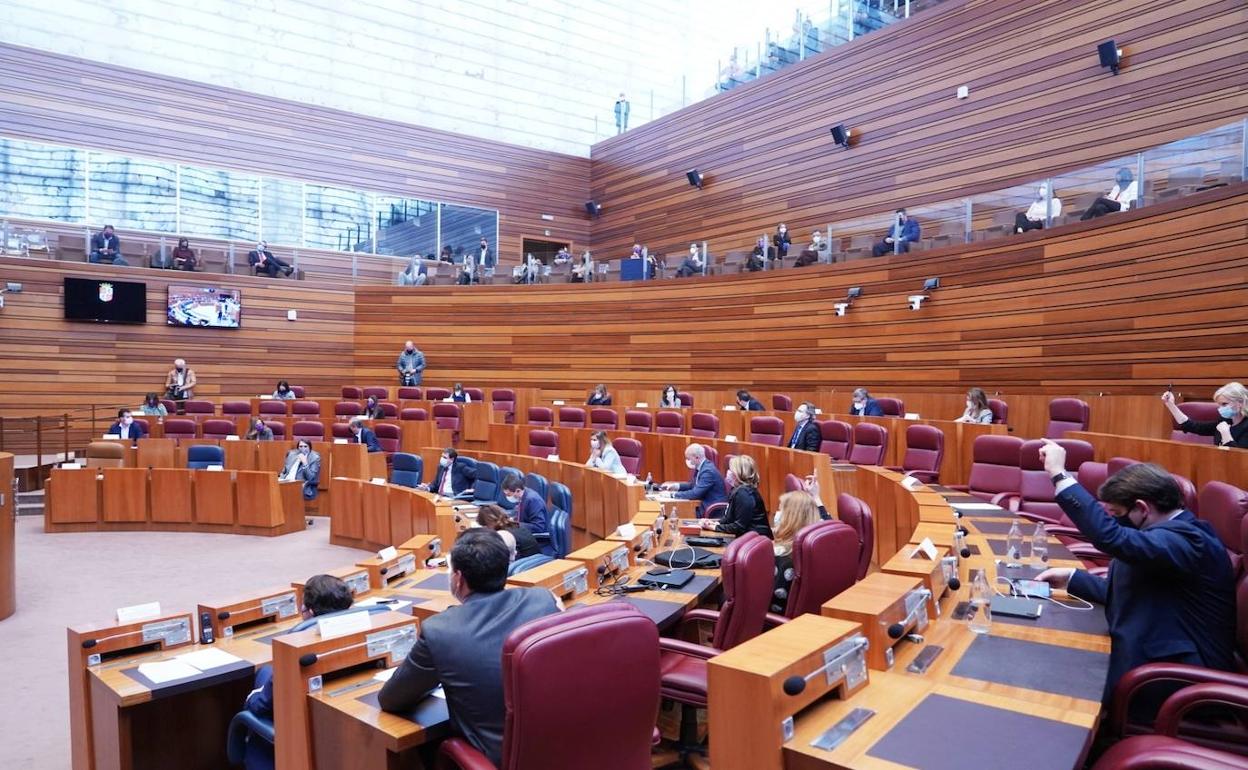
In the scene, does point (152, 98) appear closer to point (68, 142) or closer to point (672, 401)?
point (68, 142)

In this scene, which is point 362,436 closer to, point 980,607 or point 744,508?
point 744,508

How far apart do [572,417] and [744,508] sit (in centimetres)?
599

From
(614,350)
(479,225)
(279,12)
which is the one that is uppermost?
(279,12)

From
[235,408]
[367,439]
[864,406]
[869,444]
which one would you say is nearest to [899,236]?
[864,406]

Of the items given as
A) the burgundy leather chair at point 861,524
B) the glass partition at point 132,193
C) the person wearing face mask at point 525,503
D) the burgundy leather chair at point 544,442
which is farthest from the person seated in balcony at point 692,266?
the burgundy leather chair at point 861,524

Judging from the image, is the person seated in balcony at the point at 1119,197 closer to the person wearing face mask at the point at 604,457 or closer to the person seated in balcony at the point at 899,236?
the person seated in balcony at the point at 899,236

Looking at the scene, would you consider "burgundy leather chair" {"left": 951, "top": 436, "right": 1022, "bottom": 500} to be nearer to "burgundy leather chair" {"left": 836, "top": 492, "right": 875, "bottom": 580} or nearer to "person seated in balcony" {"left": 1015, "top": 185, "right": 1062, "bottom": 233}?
"burgundy leather chair" {"left": 836, "top": 492, "right": 875, "bottom": 580}

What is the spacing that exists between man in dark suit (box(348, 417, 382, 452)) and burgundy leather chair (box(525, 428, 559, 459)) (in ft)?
6.66

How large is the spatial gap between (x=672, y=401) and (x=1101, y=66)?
20.4ft

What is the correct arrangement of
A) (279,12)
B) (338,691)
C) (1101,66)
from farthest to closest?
(279,12)
(1101,66)
(338,691)

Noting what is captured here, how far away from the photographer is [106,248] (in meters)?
11.9

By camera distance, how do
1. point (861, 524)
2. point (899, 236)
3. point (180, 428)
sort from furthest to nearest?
point (180, 428)
point (899, 236)
point (861, 524)

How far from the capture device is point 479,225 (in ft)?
53.1

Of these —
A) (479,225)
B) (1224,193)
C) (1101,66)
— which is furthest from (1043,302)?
(479,225)
